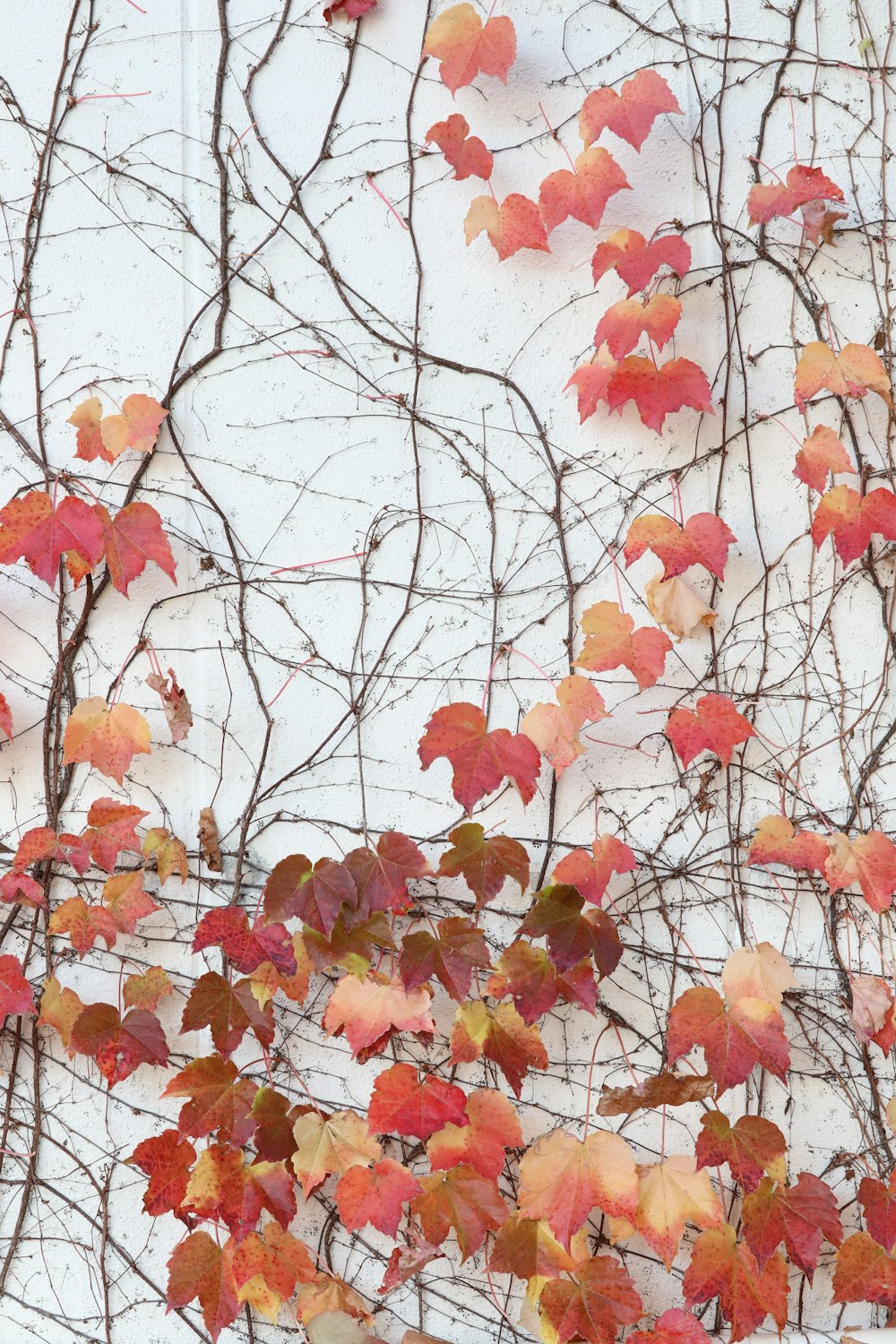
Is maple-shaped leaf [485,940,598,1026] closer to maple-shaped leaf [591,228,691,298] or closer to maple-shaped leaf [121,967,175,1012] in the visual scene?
maple-shaped leaf [121,967,175,1012]

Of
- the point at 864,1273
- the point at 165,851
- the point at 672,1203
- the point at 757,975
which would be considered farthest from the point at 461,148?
the point at 864,1273

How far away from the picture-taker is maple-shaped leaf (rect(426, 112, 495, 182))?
82.2 inches

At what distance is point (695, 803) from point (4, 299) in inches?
72.8

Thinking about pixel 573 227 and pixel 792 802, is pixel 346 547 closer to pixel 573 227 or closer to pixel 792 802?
pixel 573 227

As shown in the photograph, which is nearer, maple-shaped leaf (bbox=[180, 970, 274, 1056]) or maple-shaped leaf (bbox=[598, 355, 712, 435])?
maple-shaped leaf (bbox=[180, 970, 274, 1056])

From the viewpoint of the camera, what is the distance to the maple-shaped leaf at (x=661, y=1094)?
198cm

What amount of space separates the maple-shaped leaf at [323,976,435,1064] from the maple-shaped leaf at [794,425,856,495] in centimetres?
131

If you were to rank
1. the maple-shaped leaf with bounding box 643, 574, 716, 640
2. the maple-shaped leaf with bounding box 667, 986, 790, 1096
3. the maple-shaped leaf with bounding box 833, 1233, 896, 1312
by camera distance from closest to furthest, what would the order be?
the maple-shaped leaf with bounding box 667, 986, 790, 1096, the maple-shaped leaf with bounding box 833, 1233, 896, 1312, the maple-shaped leaf with bounding box 643, 574, 716, 640

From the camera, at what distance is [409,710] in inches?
86.4

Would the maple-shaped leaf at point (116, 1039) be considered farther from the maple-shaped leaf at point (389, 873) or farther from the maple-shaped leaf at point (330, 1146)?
the maple-shaped leaf at point (389, 873)

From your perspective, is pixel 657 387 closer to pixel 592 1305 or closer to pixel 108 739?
pixel 108 739

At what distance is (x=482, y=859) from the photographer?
2.00 metres

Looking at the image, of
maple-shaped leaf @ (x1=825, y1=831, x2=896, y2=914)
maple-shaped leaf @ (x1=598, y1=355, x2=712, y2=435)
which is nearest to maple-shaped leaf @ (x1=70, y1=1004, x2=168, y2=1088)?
maple-shaped leaf @ (x1=825, y1=831, x2=896, y2=914)

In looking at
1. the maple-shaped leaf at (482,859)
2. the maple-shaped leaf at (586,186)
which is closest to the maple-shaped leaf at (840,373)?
the maple-shaped leaf at (586,186)
